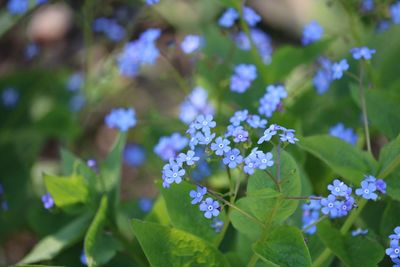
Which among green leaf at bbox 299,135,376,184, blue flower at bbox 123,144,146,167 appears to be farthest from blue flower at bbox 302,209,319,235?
blue flower at bbox 123,144,146,167

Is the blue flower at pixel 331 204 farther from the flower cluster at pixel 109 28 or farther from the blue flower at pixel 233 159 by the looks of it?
the flower cluster at pixel 109 28

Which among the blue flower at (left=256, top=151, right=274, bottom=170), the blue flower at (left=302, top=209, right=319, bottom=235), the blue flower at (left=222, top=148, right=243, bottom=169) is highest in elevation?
the blue flower at (left=256, top=151, right=274, bottom=170)

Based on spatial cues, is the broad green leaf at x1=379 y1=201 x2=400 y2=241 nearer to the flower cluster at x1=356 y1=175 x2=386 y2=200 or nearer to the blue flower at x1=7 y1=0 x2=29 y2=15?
the flower cluster at x1=356 y1=175 x2=386 y2=200

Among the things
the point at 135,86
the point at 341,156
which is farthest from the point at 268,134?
the point at 135,86

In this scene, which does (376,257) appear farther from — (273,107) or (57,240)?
(57,240)

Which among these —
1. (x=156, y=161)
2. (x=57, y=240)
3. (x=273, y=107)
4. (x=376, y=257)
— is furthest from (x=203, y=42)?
(x=376, y=257)
